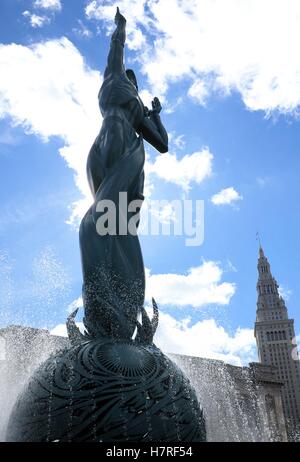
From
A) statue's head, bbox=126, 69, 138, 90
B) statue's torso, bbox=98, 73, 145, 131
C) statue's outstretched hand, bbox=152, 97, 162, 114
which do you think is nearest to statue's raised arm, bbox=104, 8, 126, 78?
statue's torso, bbox=98, 73, 145, 131

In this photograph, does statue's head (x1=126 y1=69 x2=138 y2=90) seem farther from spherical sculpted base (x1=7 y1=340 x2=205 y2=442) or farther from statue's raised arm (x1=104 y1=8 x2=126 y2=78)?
spherical sculpted base (x1=7 y1=340 x2=205 y2=442)

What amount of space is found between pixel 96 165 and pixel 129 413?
5316 millimetres

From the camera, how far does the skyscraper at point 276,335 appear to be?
11394 cm

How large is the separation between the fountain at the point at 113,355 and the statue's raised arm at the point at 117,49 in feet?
2.10

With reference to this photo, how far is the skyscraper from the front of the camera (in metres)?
114

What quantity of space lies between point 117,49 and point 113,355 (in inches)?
307

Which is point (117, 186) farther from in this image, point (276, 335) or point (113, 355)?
point (276, 335)

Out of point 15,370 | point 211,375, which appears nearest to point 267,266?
point 211,375

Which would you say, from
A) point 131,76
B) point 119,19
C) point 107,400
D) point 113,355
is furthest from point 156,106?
point 107,400

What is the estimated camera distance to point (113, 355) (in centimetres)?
782

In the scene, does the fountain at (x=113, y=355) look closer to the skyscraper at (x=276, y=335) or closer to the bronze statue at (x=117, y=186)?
the bronze statue at (x=117, y=186)

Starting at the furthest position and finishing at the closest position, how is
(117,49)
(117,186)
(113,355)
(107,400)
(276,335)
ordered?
(276,335), (117,49), (117,186), (113,355), (107,400)

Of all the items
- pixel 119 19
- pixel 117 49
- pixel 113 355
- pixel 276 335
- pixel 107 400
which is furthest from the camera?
pixel 276 335
